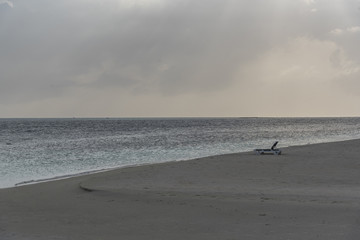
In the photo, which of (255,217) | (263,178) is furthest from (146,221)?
(263,178)

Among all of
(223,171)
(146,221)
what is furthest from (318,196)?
(223,171)

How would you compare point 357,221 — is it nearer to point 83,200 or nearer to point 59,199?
point 83,200

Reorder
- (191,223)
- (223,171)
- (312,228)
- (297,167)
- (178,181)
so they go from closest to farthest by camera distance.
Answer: (312,228) < (191,223) < (178,181) < (223,171) < (297,167)

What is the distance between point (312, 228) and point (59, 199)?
25.0 feet

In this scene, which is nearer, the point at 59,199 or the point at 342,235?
the point at 342,235

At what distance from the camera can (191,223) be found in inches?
367

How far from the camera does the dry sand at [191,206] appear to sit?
8.59 meters

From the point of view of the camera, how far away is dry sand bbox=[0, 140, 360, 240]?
28.2 ft

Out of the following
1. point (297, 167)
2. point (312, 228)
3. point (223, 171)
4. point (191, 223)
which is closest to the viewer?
point (312, 228)

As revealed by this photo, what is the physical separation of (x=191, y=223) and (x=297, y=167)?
11.7 m

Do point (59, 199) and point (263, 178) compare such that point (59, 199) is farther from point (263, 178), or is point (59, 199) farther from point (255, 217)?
point (263, 178)

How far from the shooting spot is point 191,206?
11.0 metres

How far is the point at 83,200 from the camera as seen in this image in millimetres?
12273

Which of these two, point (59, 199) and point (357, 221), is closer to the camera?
point (357, 221)
